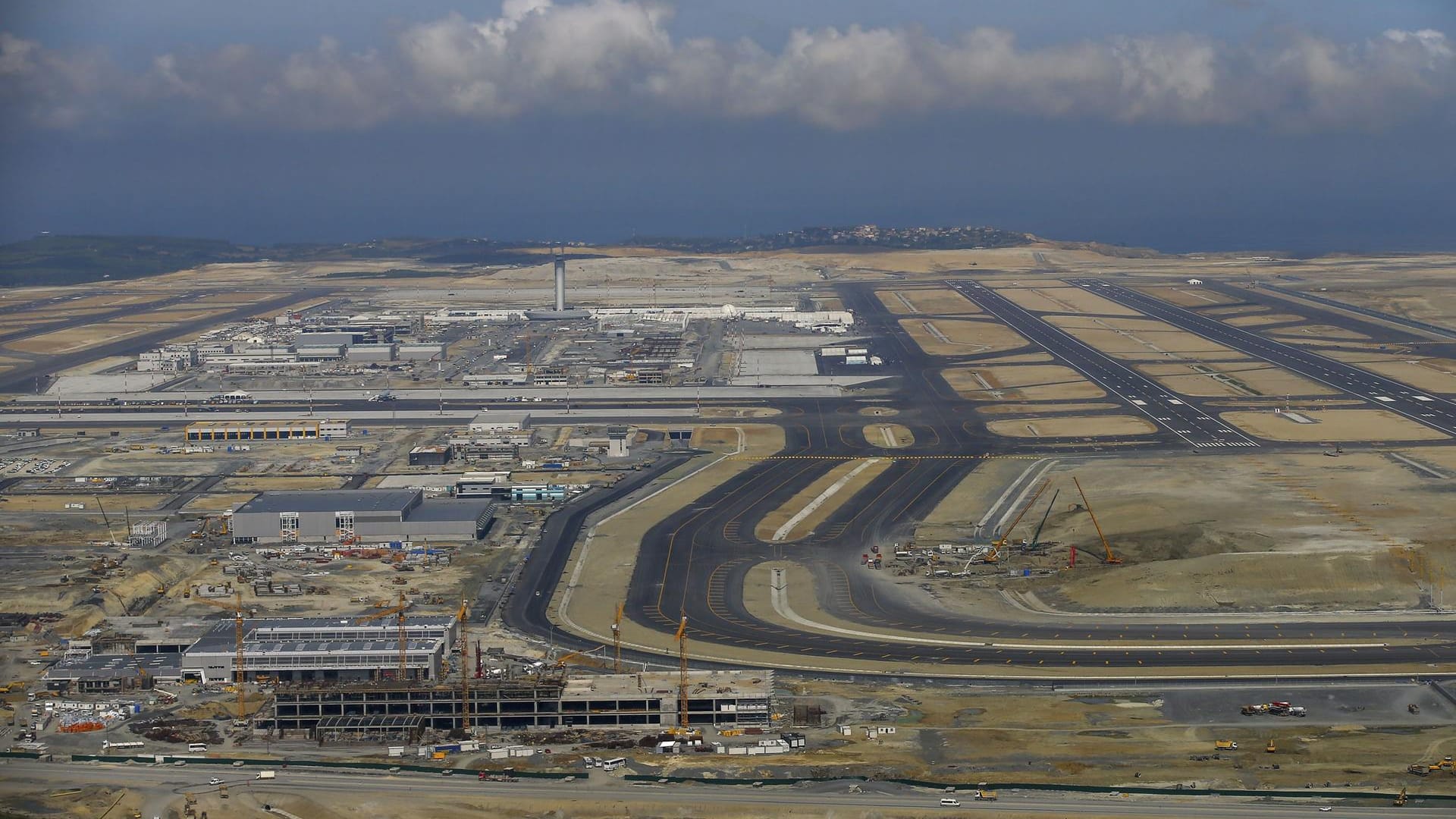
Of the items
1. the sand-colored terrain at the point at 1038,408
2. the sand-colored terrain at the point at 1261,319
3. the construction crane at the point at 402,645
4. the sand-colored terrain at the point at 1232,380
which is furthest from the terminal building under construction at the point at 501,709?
the sand-colored terrain at the point at 1261,319

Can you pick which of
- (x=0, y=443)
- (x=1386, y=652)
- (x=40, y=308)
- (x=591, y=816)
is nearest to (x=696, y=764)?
(x=591, y=816)

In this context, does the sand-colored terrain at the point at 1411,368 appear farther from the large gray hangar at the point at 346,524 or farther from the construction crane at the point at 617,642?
the construction crane at the point at 617,642

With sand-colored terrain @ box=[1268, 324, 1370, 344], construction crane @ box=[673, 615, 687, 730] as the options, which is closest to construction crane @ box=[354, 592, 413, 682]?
construction crane @ box=[673, 615, 687, 730]

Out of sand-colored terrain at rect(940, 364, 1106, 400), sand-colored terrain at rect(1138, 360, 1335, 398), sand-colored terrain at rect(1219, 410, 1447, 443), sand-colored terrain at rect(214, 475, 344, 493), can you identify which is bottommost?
sand-colored terrain at rect(214, 475, 344, 493)

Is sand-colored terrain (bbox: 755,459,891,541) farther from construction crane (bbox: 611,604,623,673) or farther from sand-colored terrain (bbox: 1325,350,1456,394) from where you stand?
sand-colored terrain (bbox: 1325,350,1456,394)

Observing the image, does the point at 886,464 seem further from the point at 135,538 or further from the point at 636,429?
the point at 135,538

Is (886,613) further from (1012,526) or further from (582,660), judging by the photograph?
(1012,526)

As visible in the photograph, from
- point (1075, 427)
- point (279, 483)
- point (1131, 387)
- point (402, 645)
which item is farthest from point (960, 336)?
point (402, 645)
